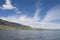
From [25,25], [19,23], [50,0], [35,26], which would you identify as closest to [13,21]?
[19,23]

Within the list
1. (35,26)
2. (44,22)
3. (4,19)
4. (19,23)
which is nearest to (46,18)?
(44,22)

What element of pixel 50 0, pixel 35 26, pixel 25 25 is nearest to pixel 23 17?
pixel 25 25

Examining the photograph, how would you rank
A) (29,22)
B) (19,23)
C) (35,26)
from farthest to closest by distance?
1. (19,23)
2. (29,22)
3. (35,26)

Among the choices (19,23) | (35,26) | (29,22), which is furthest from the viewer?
(19,23)

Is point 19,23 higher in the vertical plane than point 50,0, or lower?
lower

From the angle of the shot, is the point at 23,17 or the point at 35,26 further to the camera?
the point at 23,17

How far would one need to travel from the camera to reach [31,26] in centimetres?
1059

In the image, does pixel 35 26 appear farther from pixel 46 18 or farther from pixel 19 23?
pixel 19 23

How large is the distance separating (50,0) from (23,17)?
2.51 m

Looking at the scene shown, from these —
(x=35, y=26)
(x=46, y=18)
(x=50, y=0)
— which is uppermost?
(x=50, y=0)

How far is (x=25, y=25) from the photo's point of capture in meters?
11.0

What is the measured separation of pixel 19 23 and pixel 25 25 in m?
0.85

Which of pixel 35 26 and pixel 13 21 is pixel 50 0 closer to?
pixel 35 26

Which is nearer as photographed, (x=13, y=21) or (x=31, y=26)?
(x=31, y=26)
